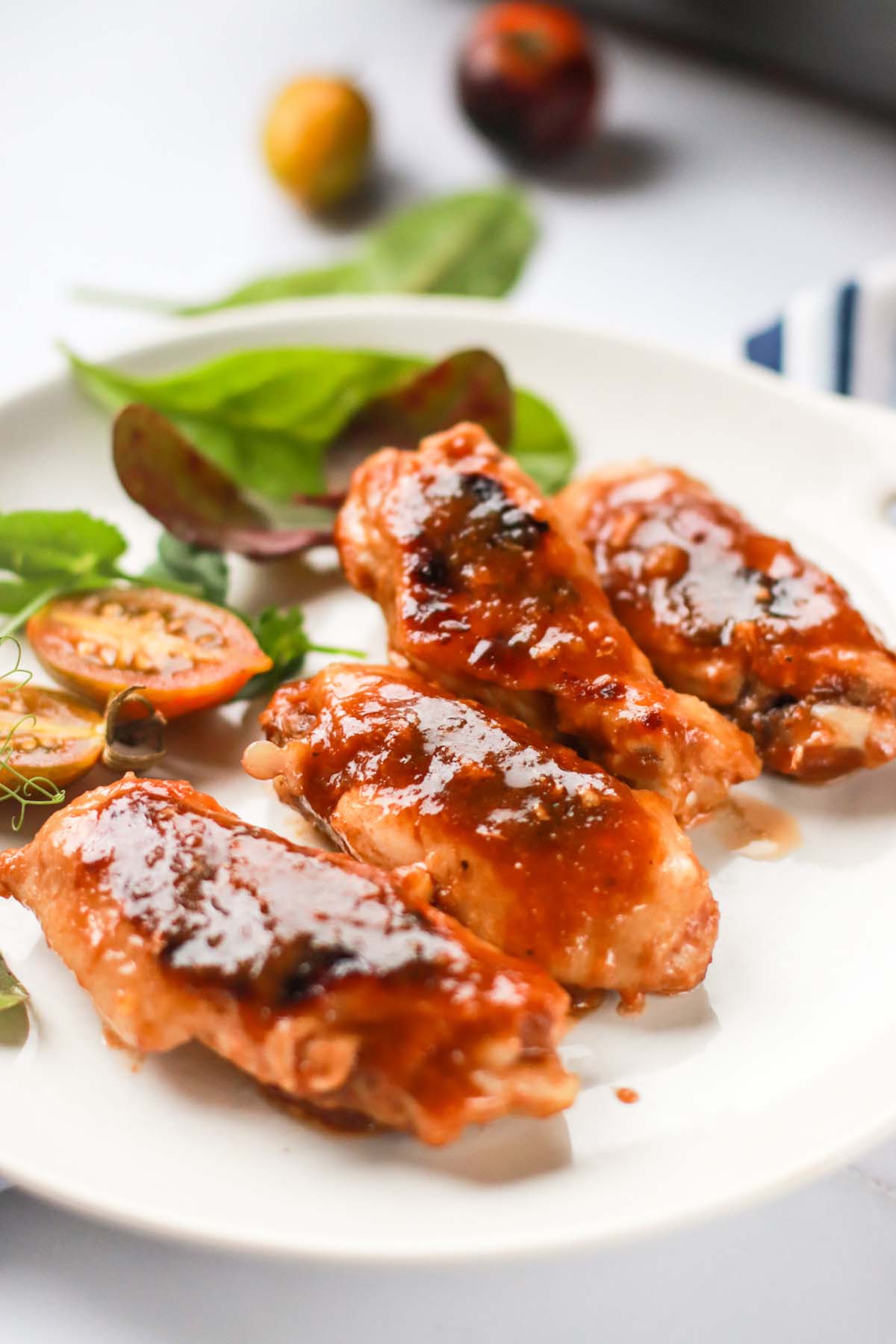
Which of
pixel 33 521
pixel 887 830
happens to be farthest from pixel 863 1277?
pixel 33 521

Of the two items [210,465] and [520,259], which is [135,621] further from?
[520,259]

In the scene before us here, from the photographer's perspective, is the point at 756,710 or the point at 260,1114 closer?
the point at 260,1114

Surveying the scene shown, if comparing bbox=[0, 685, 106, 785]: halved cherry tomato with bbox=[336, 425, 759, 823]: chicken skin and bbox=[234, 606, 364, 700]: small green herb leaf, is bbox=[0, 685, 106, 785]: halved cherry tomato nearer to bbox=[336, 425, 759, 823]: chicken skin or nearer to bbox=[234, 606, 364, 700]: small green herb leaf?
bbox=[234, 606, 364, 700]: small green herb leaf

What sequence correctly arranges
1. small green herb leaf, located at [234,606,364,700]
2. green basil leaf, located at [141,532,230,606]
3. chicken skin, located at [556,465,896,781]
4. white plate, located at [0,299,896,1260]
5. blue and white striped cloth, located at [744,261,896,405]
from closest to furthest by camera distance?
white plate, located at [0,299,896,1260], chicken skin, located at [556,465,896,781], small green herb leaf, located at [234,606,364,700], green basil leaf, located at [141,532,230,606], blue and white striped cloth, located at [744,261,896,405]

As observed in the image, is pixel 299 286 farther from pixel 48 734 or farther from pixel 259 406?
pixel 48 734

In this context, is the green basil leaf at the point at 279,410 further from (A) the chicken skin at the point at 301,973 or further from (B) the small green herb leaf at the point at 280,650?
(A) the chicken skin at the point at 301,973

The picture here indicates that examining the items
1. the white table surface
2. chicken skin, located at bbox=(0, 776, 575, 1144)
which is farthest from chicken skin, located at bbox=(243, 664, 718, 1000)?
the white table surface

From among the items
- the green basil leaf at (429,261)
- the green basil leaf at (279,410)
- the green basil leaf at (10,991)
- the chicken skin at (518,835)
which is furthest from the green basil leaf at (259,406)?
the green basil leaf at (10,991)
